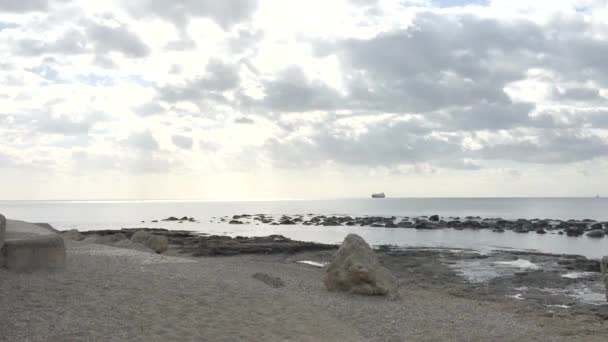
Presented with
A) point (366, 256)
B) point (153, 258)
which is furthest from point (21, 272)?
point (366, 256)

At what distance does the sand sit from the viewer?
39.4ft

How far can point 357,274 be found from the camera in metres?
19.6

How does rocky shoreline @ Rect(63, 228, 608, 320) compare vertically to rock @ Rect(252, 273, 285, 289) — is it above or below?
below

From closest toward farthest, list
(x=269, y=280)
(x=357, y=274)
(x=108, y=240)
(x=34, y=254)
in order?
(x=34, y=254) → (x=357, y=274) → (x=269, y=280) → (x=108, y=240)

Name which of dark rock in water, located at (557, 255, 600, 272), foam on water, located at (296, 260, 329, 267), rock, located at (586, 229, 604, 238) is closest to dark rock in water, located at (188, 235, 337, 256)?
foam on water, located at (296, 260, 329, 267)

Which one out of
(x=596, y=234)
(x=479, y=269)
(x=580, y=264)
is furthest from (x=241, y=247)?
(x=596, y=234)

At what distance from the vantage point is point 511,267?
33.3 metres

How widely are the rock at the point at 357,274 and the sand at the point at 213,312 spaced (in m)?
0.50

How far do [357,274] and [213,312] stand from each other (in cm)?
688

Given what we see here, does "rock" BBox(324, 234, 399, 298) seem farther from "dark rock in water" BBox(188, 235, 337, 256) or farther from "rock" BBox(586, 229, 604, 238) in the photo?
"rock" BBox(586, 229, 604, 238)

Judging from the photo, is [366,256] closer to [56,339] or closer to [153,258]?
[153,258]

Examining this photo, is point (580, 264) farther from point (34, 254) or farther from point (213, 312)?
point (34, 254)

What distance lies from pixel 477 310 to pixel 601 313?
15.0 feet

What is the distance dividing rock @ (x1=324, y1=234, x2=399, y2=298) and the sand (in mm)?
496
